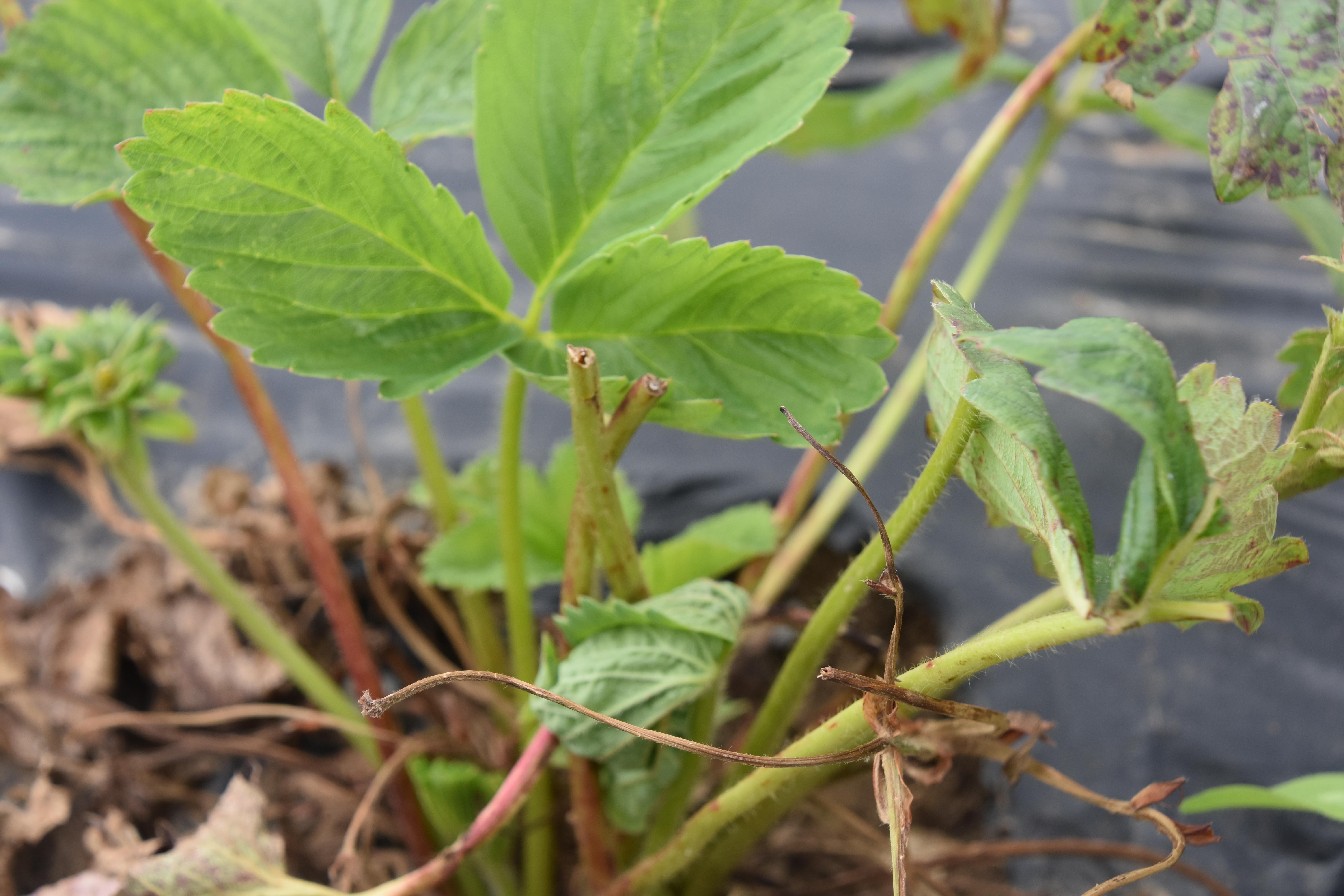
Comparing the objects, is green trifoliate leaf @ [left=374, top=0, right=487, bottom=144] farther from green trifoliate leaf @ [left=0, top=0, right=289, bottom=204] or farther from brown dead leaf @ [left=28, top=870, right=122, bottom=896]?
brown dead leaf @ [left=28, top=870, right=122, bottom=896]

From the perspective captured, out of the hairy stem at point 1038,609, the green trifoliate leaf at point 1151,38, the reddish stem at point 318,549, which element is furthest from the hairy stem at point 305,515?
the green trifoliate leaf at point 1151,38

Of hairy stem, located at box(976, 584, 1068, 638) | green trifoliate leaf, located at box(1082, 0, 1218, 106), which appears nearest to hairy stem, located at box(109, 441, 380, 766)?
hairy stem, located at box(976, 584, 1068, 638)

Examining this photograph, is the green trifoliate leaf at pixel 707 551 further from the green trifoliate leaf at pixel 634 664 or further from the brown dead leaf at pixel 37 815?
the brown dead leaf at pixel 37 815

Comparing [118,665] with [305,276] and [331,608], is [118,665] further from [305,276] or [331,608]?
[305,276]

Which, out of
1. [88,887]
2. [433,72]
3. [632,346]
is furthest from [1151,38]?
[88,887]

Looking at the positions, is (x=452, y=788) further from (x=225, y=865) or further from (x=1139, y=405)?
(x=1139, y=405)

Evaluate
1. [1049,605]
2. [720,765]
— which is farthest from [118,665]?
[1049,605]
